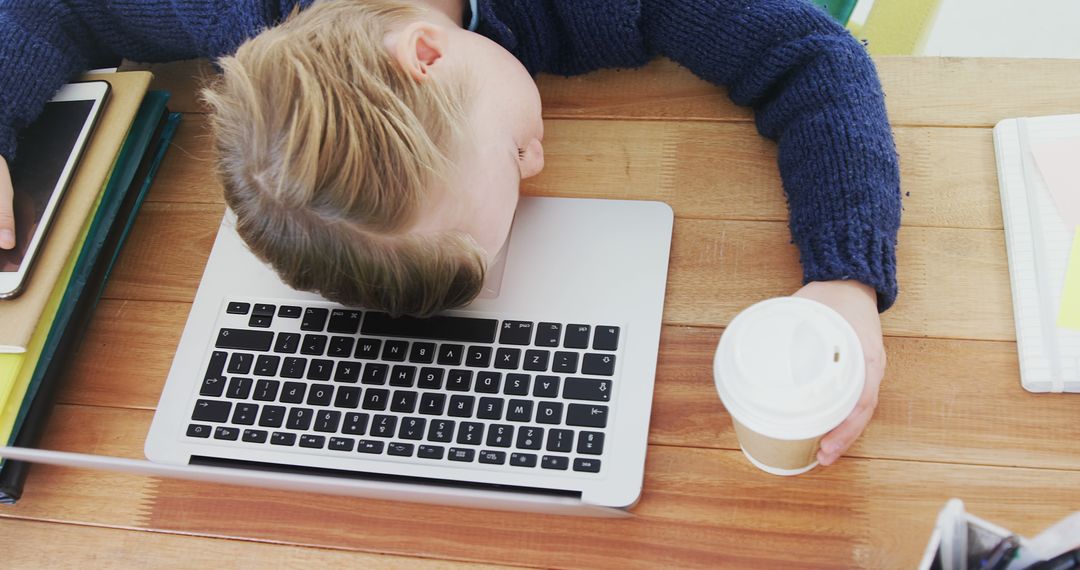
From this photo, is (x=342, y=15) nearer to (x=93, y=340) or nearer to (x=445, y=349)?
(x=445, y=349)

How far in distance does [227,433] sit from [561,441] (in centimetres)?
25

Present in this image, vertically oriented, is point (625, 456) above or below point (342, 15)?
below

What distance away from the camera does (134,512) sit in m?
0.63

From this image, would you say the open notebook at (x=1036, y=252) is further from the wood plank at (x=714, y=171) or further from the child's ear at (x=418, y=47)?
the child's ear at (x=418, y=47)

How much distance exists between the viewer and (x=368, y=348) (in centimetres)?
64

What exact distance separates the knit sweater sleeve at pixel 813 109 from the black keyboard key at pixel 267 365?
0.41 m

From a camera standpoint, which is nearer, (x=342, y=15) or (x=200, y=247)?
(x=342, y=15)

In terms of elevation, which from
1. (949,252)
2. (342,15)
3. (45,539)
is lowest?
(45,539)

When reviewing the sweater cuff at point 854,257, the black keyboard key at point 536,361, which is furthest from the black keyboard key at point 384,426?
the sweater cuff at point 854,257

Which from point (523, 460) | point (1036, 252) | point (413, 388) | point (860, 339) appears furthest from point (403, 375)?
point (1036, 252)

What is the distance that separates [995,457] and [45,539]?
2.28ft

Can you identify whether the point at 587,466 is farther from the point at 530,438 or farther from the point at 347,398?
the point at 347,398

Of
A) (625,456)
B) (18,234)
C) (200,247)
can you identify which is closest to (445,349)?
(625,456)

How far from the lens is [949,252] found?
0.63m
